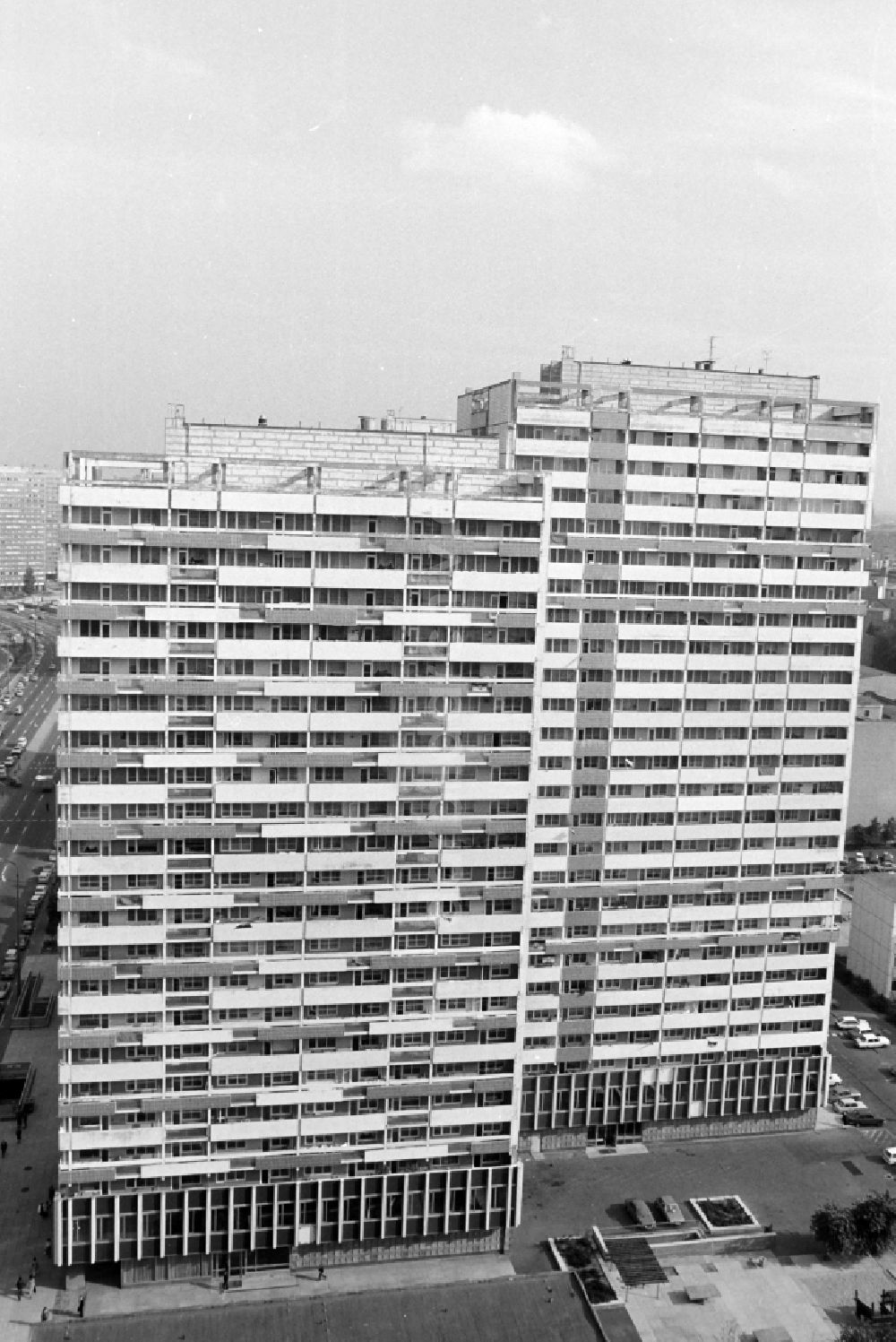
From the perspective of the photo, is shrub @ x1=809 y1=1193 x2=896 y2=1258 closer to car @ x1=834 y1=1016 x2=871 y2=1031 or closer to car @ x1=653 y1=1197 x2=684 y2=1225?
car @ x1=653 y1=1197 x2=684 y2=1225

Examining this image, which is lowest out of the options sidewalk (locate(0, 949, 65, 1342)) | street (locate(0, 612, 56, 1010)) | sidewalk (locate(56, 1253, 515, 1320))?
sidewalk (locate(56, 1253, 515, 1320))

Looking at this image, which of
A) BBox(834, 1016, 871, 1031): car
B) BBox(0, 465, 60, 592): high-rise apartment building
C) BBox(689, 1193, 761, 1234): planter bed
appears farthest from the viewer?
BBox(0, 465, 60, 592): high-rise apartment building

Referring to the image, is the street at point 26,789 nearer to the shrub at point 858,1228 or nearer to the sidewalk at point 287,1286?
the sidewalk at point 287,1286

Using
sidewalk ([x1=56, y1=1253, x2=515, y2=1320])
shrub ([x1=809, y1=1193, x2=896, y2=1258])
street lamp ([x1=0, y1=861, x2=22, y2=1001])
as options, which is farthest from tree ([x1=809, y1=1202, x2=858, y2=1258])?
street lamp ([x1=0, y1=861, x2=22, y2=1001])

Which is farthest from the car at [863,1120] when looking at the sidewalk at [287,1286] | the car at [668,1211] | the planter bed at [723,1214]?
the sidewalk at [287,1286]

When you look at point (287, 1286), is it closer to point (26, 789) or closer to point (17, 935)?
point (17, 935)

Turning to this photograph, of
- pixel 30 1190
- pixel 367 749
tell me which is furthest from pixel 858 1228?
pixel 30 1190

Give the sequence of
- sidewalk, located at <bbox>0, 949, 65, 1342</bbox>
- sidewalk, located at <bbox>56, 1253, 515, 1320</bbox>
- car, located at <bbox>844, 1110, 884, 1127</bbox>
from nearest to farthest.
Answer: sidewalk, located at <bbox>0, 949, 65, 1342</bbox> < sidewalk, located at <bbox>56, 1253, 515, 1320</bbox> < car, located at <bbox>844, 1110, 884, 1127</bbox>
